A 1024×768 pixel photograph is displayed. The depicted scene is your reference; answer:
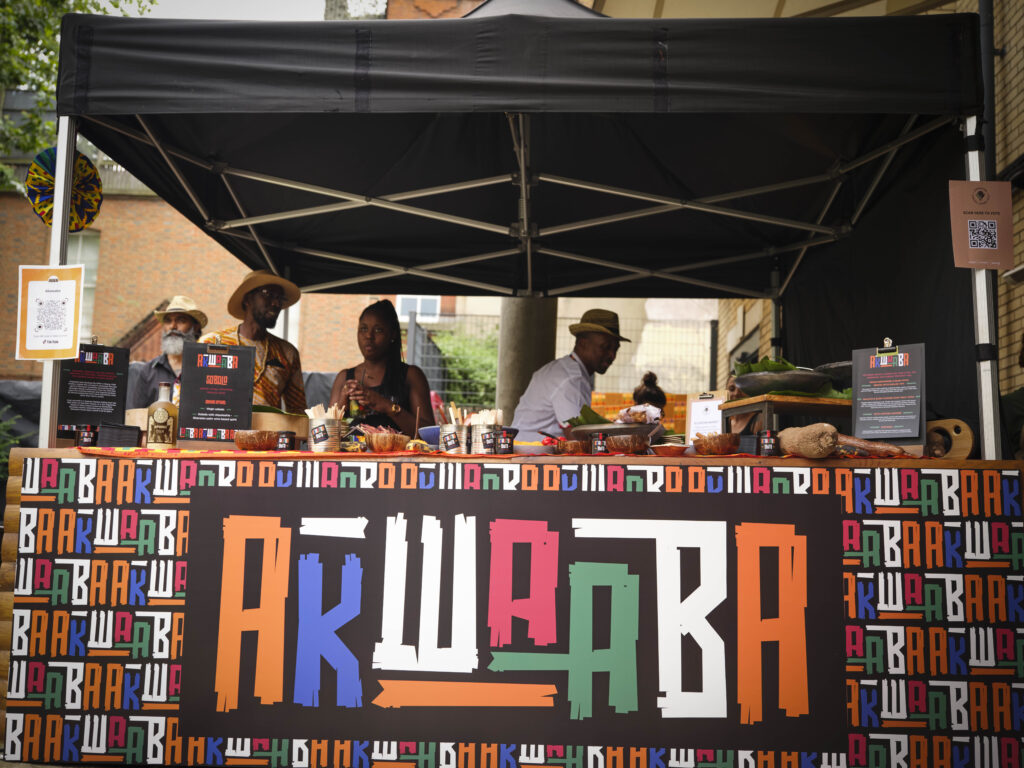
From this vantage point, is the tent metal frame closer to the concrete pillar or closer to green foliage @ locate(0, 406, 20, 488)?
the concrete pillar

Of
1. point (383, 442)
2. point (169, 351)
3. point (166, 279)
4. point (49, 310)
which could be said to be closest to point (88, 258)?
point (166, 279)

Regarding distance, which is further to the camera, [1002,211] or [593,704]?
[1002,211]

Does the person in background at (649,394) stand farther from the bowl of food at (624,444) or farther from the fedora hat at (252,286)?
the bowl of food at (624,444)

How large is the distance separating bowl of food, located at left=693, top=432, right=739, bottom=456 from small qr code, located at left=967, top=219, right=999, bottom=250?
1212 millimetres

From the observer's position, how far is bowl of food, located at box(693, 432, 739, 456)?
11.3 feet

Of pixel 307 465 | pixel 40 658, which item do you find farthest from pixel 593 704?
pixel 40 658

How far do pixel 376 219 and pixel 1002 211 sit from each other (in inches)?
159

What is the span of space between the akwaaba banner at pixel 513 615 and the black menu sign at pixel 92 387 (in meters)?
0.40

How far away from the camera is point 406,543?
3.30 metres

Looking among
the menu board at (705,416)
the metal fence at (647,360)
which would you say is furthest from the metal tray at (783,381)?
the metal fence at (647,360)

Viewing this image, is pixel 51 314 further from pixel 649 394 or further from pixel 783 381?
pixel 649 394

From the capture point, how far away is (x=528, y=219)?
19.4 ft

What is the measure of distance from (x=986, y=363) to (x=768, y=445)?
3.01ft

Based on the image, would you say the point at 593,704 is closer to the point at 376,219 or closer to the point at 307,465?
the point at 307,465
